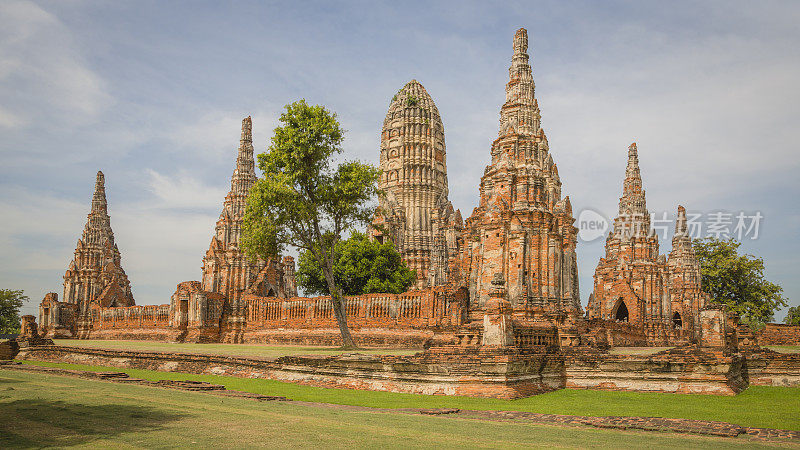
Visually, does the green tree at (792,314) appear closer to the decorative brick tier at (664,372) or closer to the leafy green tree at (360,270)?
the leafy green tree at (360,270)

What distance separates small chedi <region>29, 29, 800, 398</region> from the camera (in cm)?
1316

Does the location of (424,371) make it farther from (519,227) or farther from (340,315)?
(340,315)

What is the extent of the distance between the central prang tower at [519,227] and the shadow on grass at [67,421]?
1206 centimetres

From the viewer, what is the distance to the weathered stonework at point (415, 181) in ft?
165

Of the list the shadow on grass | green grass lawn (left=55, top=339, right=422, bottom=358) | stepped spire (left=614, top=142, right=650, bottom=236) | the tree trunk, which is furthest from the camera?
stepped spire (left=614, top=142, right=650, bottom=236)

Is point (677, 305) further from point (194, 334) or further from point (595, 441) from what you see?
point (595, 441)

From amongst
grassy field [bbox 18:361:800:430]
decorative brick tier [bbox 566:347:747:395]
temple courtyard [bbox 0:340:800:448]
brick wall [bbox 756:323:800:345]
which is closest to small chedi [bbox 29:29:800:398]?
decorative brick tier [bbox 566:347:747:395]

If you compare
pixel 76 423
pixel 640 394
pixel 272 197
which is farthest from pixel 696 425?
pixel 272 197

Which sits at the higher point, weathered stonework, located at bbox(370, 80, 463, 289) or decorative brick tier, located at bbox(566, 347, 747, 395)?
weathered stonework, located at bbox(370, 80, 463, 289)

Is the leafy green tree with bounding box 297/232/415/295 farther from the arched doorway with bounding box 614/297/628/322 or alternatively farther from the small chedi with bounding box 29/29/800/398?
the arched doorway with bounding box 614/297/628/322

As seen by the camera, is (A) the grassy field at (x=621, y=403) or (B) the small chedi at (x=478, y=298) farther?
(B) the small chedi at (x=478, y=298)

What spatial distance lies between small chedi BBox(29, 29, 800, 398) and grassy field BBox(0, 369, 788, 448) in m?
4.06

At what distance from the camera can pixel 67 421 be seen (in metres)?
7.10

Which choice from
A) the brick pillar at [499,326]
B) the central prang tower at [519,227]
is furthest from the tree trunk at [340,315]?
the brick pillar at [499,326]
